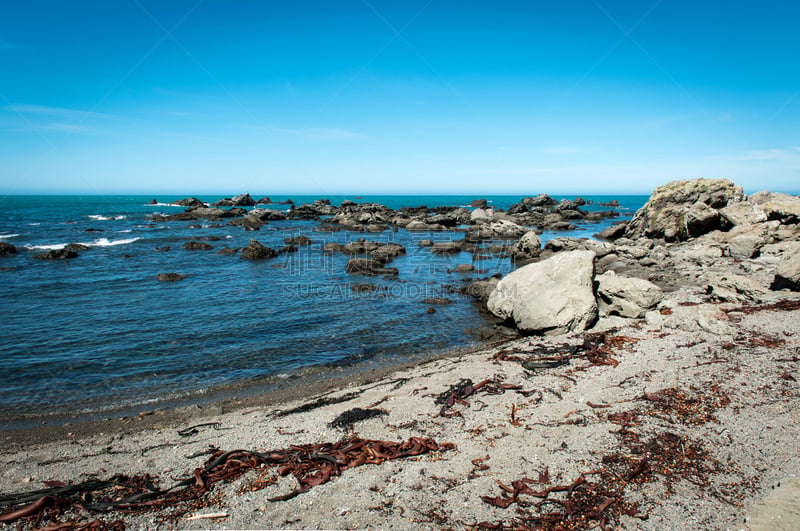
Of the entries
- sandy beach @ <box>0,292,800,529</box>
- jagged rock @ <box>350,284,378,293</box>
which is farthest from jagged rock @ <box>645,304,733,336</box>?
jagged rock @ <box>350,284,378,293</box>

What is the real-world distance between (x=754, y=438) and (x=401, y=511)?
16.5 ft

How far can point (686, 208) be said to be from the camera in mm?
30734

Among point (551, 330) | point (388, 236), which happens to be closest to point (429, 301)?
point (551, 330)

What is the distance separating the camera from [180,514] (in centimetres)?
490

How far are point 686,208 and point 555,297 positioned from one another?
24.7 metres

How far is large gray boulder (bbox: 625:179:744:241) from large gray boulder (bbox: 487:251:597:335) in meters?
20.6

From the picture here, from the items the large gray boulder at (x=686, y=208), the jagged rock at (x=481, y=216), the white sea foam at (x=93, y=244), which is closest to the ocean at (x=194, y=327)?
the white sea foam at (x=93, y=244)

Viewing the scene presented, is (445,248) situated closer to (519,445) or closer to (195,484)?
(519,445)

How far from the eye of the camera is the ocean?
10.3 meters

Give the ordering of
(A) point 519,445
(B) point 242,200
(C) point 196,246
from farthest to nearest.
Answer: (B) point 242,200, (C) point 196,246, (A) point 519,445

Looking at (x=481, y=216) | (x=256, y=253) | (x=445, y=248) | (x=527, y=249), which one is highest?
(x=481, y=216)

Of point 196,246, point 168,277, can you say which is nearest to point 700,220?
point 168,277

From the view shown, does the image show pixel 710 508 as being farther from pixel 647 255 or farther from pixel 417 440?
pixel 647 255

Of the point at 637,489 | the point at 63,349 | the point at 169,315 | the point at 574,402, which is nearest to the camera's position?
the point at 637,489
